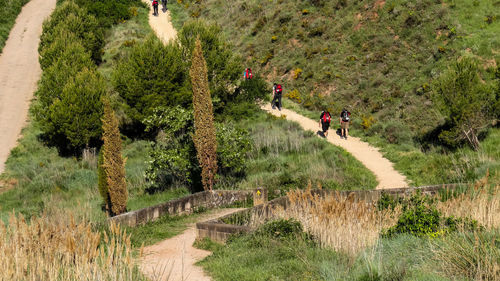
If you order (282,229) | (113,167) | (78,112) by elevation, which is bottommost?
(282,229)

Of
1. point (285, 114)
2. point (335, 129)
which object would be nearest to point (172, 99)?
point (285, 114)

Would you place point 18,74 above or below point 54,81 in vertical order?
above

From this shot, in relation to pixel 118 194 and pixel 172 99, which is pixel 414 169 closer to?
pixel 118 194

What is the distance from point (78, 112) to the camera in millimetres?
24484

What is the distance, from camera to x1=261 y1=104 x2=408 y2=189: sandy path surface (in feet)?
57.9

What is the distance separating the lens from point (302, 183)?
16.6 meters

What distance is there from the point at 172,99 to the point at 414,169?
13.6 metres

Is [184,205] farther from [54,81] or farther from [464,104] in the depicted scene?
[54,81]

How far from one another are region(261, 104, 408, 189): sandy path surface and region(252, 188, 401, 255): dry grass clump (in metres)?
7.53

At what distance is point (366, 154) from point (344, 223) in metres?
13.7

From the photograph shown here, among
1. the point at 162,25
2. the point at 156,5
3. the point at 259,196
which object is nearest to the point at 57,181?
the point at 259,196

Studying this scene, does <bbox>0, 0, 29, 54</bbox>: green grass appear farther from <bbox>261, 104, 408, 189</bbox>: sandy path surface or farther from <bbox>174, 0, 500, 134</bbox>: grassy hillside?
<bbox>261, 104, 408, 189</bbox>: sandy path surface

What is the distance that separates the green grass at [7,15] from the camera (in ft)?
141

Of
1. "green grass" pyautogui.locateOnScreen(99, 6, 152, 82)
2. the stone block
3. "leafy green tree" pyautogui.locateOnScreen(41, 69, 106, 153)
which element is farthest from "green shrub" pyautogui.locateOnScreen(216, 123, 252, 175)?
"green grass" pyautogui.locateOnScreen(99, 6, 152, 82)
